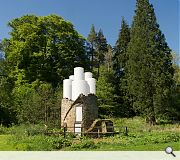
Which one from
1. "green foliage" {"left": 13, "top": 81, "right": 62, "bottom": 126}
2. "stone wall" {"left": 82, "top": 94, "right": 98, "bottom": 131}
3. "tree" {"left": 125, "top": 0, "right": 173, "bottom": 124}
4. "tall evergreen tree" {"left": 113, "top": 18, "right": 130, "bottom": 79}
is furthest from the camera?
"tall evergreen tree" {"left": 113, "top": 18, "right": 130, "bottom": 79}

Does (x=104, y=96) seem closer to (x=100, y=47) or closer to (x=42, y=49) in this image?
(x=42, y=49)

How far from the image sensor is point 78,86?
25266 millimetres

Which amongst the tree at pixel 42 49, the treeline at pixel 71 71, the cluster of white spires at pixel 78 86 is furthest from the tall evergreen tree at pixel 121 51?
the cluster of white spires at pixel 78 86

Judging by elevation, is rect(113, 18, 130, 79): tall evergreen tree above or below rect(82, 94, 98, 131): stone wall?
above

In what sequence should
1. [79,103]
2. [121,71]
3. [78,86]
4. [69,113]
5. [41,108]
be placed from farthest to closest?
1. [121,71]
2. [41,108]
3. [69,113]
4. [79,103]
5. [78,86]

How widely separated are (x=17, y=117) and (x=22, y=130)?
913 cm

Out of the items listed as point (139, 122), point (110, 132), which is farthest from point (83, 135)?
point (139, 122)

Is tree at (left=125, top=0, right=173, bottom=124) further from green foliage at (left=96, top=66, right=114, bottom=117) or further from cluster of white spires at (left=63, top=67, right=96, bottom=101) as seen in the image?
cluster of white spires at (left=63, top=67, right=96, bottom=101)

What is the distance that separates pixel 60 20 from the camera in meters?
42.9

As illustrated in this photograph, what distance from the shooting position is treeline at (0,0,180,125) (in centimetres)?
3278

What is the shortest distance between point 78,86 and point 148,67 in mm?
13000

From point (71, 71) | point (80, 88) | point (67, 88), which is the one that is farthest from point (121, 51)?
point (80, 88)

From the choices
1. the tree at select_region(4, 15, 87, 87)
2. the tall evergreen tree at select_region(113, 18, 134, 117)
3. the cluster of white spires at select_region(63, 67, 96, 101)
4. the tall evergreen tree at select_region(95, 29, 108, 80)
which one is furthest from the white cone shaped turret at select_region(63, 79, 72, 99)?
the tall evergreen tree at select_region(95, 29, 108, 80)
